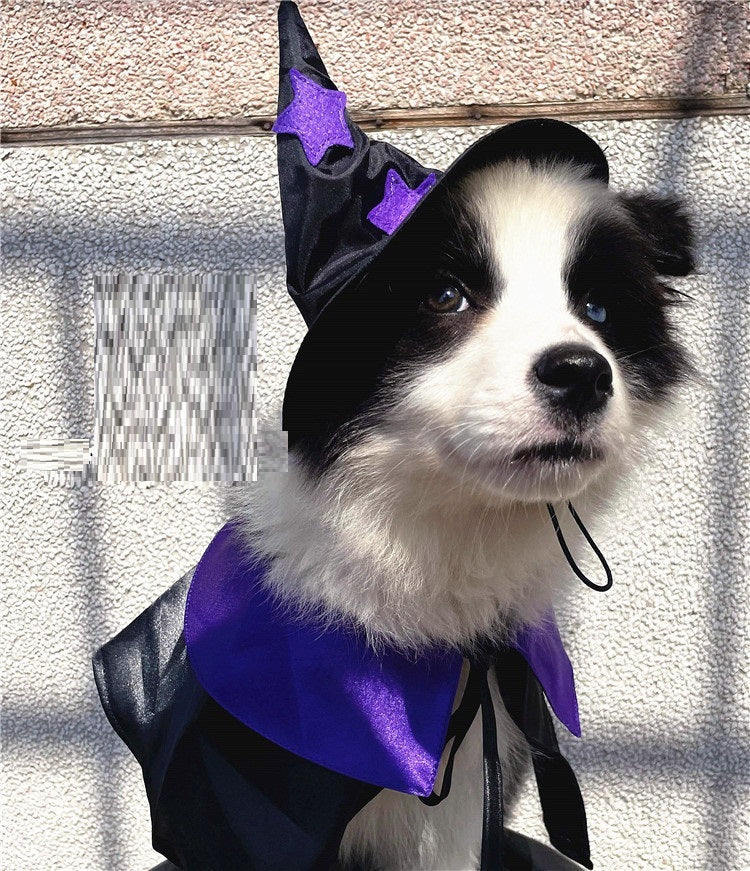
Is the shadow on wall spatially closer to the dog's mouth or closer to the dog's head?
the dog's head

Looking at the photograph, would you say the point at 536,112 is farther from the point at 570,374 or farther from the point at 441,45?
the point at 570,374

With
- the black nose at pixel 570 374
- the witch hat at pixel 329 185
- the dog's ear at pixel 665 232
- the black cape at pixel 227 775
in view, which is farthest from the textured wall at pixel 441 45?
the black cape at pixel 227 775

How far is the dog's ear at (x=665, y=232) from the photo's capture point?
3.59ft

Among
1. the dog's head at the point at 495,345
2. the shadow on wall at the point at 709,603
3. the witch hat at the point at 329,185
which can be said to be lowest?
the shadow on wall at the point at 709,603

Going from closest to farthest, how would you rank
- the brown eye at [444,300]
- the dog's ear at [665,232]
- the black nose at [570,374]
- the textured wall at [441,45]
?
1. the black nose at [570,374]
2. the brown eye at [444,300]
3. the dog's ear at [665,232]
4. the textured wall at [441,45]

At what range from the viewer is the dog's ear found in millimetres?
1096

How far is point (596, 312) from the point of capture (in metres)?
1.01

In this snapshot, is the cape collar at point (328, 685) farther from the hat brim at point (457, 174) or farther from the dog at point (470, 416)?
the hat brim at point (457, 174)

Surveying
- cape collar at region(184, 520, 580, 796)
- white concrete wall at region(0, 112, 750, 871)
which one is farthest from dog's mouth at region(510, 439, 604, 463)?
white concrete wall at region(0, 112, 750, 871)

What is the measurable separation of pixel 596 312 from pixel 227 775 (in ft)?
2.27

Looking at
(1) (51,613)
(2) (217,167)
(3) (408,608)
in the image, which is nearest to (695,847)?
(3) (408,608)

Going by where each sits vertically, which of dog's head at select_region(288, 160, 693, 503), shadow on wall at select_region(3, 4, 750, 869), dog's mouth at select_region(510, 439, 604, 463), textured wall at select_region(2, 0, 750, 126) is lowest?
shadow on wall at select_region(3, 4, 750, 869)

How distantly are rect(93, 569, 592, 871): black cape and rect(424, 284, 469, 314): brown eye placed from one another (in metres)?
0.45

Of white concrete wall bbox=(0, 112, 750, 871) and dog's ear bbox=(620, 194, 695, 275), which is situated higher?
dog's ear bbox=(620, 194, 695, 275)
